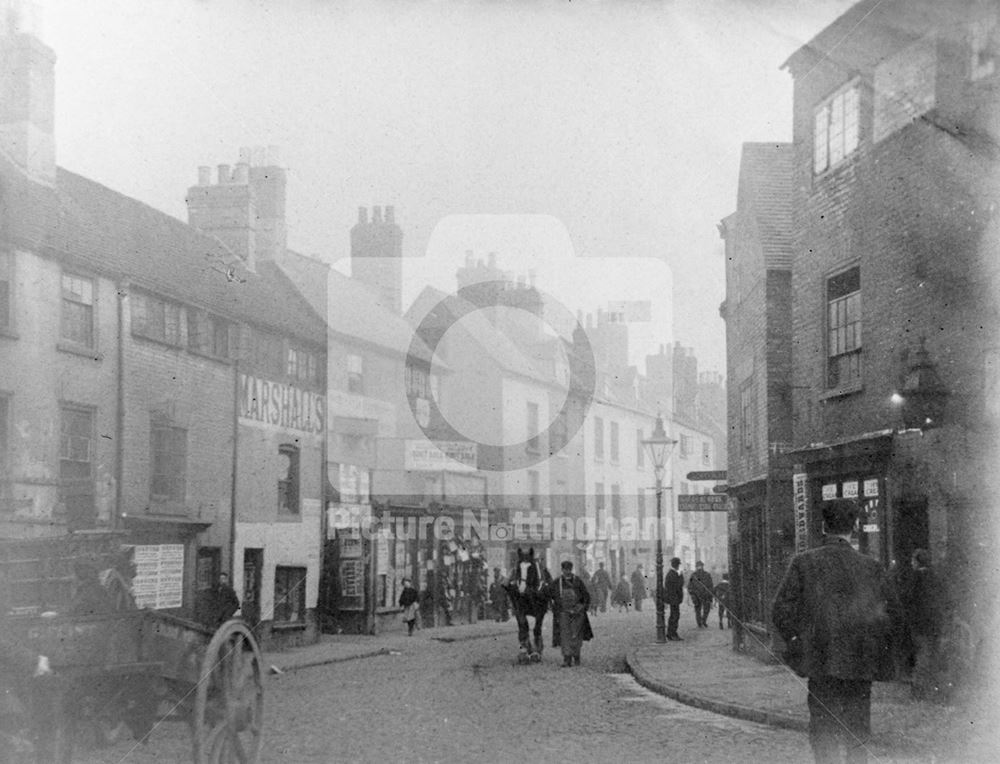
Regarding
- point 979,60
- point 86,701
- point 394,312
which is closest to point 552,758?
point 86,701

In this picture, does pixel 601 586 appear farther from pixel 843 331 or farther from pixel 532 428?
pixel 843 331

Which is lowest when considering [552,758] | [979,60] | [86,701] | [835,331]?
[552,758]

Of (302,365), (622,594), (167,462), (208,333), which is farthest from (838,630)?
(622,594)

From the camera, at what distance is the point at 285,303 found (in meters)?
26.9

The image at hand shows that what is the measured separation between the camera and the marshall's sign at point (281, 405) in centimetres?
2273

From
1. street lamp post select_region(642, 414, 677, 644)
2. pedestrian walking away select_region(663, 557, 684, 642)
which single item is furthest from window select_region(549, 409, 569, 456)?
street lamp post select_region(642, 414, 677, 644)

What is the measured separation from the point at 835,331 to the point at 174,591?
1242 centimetres

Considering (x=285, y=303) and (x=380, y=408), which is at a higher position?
(x=285, y=303)

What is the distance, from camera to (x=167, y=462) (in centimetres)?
2000

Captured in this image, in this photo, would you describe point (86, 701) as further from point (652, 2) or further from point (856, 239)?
point (856, 239)

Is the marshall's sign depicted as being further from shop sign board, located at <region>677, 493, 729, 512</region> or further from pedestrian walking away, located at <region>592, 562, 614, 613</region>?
pedestrian walking away, located at <region>592, 562, 614, 613</region>

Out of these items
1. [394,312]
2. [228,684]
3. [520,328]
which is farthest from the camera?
[520,328]

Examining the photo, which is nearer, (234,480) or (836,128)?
(836,128)

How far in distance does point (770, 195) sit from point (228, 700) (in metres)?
14.3
